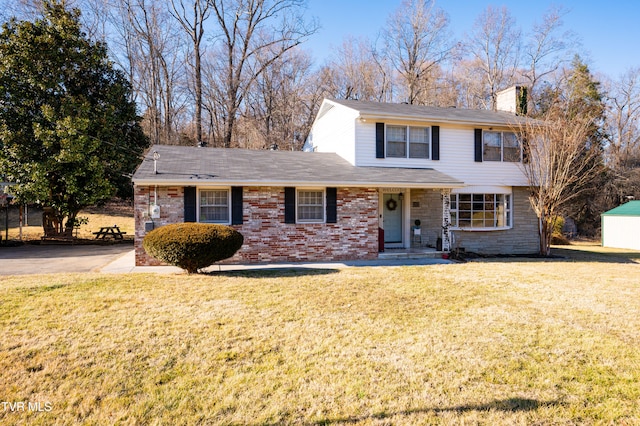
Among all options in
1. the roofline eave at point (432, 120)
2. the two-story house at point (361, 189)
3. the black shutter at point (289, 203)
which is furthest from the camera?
the roofline eave at point (432, 120)

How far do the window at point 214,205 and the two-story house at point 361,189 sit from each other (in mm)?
29

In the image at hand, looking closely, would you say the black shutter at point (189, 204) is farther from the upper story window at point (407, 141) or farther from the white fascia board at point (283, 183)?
the upper story window at point (407, 141)

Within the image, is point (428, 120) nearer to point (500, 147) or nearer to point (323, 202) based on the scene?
point (500, 147)

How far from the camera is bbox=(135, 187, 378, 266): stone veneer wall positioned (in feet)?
34.6

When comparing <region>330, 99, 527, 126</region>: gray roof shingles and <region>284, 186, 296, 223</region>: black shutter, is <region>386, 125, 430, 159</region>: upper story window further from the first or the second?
<region>284, 186, 296, 223</region>: black shutter

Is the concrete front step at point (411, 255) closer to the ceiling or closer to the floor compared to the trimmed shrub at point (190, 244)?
closer to the floor

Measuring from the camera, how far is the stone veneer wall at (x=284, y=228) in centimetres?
1054

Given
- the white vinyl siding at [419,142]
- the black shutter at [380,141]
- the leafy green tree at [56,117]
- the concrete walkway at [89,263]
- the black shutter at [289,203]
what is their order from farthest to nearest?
the leafy green tree at [56,117]
the white vinyl siding at [419,142]
the black shutter at [380,141]
the black shutter at [289,203]
the concrete walkway at [89,263]

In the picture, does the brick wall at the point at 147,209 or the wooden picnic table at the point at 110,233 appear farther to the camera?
the wooden picnic table at the point at 110,233

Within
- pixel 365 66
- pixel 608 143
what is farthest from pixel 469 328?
pixel 608 143

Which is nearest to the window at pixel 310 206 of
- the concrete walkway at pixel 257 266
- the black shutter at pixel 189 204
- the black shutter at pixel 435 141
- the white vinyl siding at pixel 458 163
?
the concrete walkway at pixel 257 266

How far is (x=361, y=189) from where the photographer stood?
39.3 feet

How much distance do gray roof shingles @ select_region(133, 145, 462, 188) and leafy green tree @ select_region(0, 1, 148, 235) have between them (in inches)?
178

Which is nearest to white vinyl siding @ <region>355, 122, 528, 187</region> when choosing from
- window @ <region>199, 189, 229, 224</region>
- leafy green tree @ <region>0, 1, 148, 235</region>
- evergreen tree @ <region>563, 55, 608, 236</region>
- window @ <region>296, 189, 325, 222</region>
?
window @ <region>296, 189, 325, 222</region>
